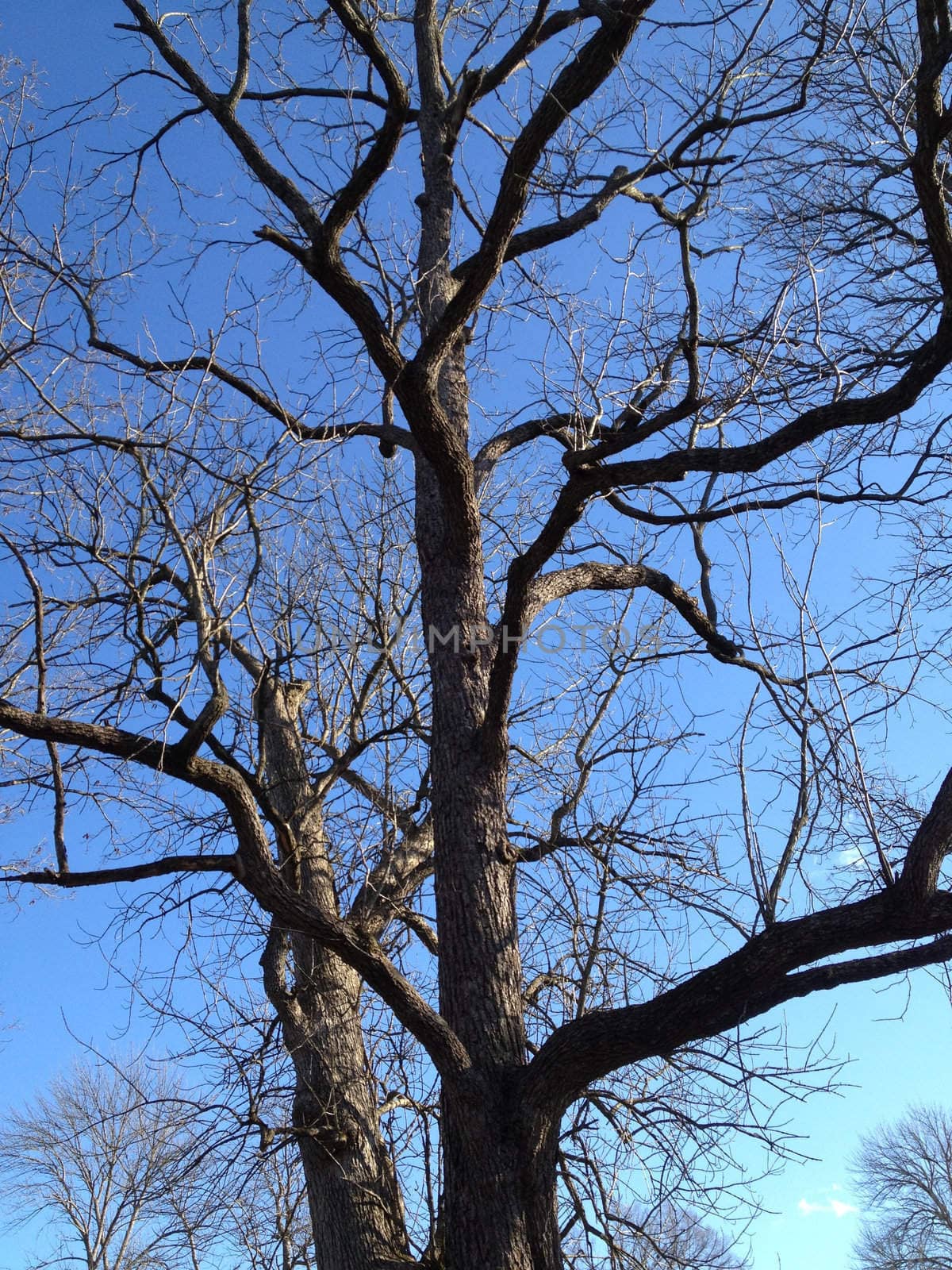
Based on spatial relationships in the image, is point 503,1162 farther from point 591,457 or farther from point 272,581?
point 272,581

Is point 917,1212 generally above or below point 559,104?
below

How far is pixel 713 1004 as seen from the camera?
A: 2.95 metres

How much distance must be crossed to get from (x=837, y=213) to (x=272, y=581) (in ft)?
11.3

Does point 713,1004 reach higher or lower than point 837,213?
lower

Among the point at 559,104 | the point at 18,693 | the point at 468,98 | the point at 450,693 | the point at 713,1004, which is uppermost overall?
the point at 468,98

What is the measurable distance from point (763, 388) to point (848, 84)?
1.64 metres

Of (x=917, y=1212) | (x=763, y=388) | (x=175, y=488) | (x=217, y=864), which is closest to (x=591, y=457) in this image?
(x=763, y=388)

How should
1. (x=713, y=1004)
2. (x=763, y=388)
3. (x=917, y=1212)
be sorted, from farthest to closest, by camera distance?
1. (x=917, y=1212)
2. (x=763, y=388)
3. (x=713, y=1004)

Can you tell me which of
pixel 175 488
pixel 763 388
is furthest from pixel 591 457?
pixel 175 488

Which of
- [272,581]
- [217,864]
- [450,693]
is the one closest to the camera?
[217,864]

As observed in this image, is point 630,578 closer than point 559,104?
No

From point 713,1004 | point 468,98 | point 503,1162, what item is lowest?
point 503,1162

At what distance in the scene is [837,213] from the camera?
4.63m

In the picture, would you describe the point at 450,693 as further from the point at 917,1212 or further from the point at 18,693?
the point at 917,1212
